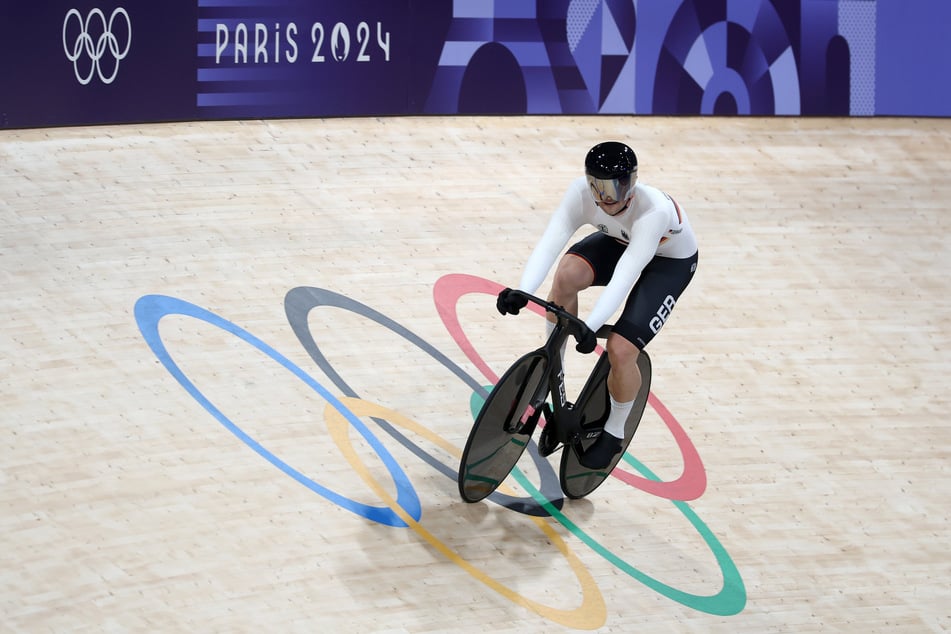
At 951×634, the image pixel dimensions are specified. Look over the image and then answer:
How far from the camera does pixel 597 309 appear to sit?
3477 millimetres

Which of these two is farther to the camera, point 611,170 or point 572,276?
point 572,276

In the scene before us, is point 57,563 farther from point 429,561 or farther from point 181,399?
point 429,561

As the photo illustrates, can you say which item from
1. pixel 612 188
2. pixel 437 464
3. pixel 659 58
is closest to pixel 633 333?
pixel 612 188

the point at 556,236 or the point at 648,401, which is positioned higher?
the point at 556,236

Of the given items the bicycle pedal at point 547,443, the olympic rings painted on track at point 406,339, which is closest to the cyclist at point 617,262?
the bicycle pedal at point 547,443

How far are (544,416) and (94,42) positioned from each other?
146 inches

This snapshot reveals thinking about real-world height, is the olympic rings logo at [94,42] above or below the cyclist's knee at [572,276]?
above

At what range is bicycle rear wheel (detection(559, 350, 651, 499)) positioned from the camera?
3910mm

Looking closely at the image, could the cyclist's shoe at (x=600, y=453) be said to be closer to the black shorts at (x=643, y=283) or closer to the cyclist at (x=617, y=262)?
the cyclist at (x=617, y=262)

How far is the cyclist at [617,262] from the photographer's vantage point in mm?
3426

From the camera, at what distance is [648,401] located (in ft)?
15.4

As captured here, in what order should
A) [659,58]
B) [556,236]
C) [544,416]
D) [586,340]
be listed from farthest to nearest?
[659,58] < [544,416] < [556,236] < [586,340]

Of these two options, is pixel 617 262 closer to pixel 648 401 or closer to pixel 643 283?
pixel 643 283

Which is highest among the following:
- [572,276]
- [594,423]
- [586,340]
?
[572,276]
